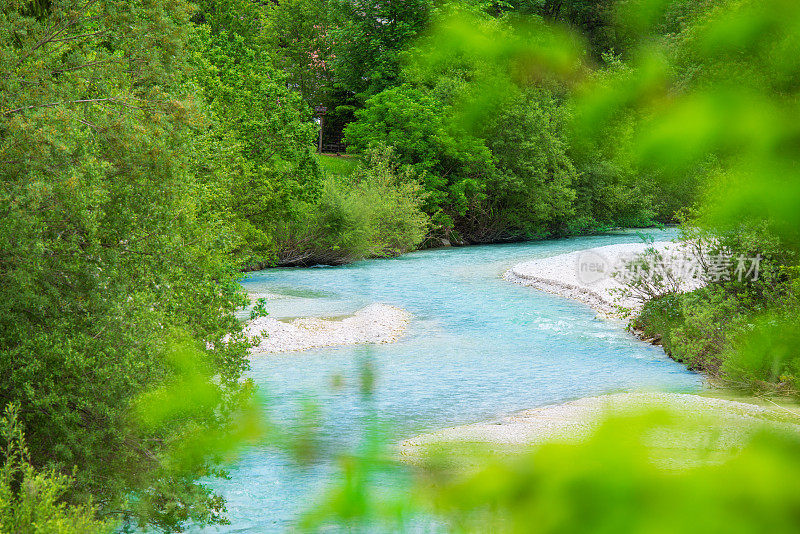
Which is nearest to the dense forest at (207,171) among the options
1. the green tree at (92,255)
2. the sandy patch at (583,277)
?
the green tree at (92,255)

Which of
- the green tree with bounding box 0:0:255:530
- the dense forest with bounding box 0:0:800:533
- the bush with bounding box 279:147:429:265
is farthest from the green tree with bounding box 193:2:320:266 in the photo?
the green tree with bounding box 0:0:255:530

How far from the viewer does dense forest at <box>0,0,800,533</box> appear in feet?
3.24

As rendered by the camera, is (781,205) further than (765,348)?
No

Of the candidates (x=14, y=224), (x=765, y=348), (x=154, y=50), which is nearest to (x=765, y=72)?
(x=765, y=348)

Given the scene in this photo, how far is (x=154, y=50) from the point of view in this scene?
8594 millimetres

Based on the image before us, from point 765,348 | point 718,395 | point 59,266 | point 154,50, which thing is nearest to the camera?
point 765,348

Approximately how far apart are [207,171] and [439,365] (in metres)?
5.41

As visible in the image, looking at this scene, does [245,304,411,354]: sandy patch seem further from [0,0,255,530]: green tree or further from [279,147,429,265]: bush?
[279,147,429,265]: bush

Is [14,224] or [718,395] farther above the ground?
[14,224]

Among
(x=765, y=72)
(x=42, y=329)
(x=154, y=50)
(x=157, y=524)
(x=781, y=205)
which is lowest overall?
(x=157, y=524)

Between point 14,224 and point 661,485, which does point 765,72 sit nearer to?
point 661,485

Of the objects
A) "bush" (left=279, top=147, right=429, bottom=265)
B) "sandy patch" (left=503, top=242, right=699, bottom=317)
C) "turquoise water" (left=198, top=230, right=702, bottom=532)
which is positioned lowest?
"turquoise water" (left=198, top=230, right=702, bottom=532)

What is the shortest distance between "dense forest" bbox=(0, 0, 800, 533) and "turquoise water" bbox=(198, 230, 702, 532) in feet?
1.93

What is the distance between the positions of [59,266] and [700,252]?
1151cm
